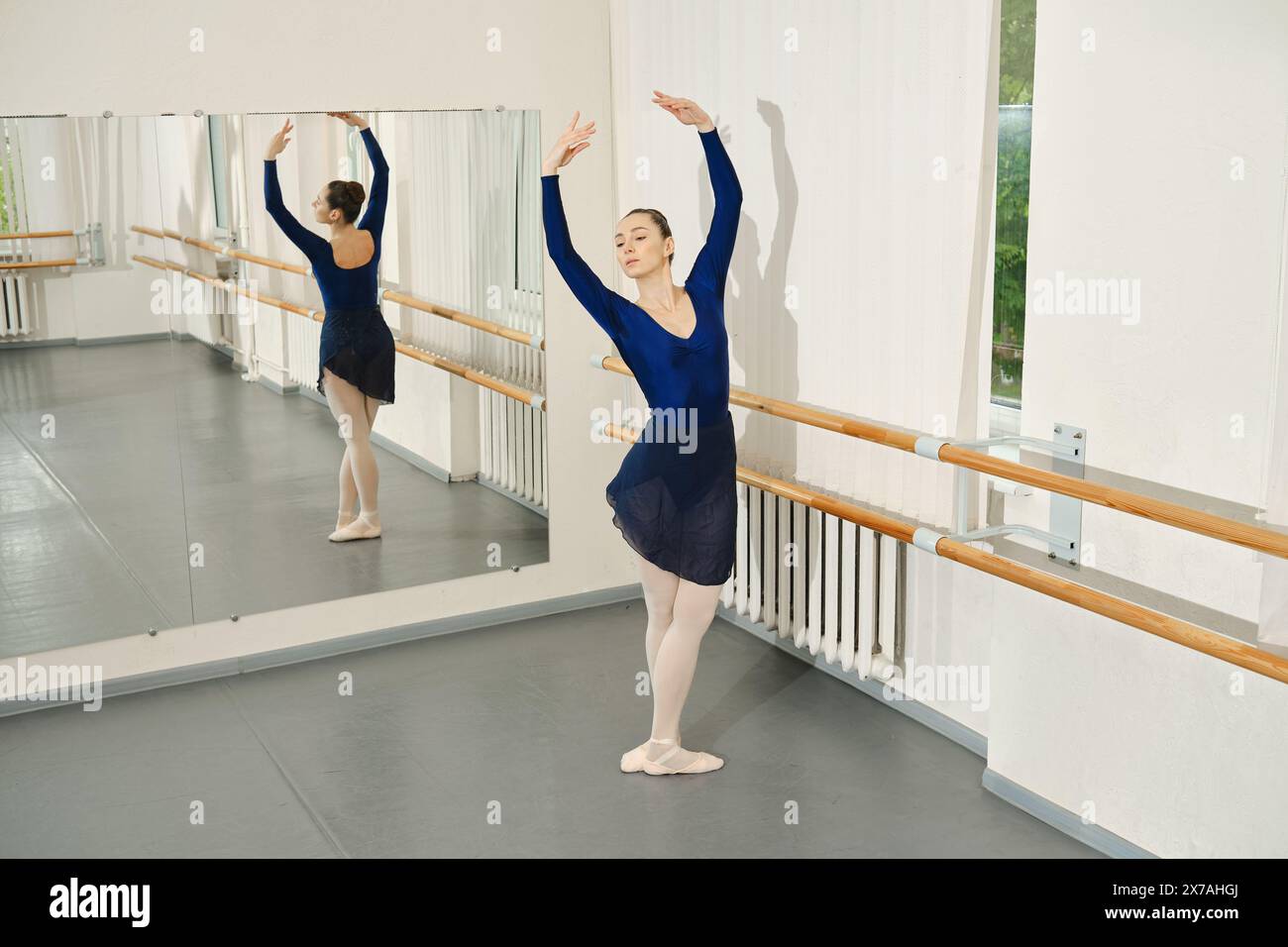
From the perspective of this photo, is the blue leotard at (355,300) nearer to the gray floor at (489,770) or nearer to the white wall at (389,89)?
the white wall at (389,89)

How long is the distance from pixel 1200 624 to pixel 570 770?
1.66 meters

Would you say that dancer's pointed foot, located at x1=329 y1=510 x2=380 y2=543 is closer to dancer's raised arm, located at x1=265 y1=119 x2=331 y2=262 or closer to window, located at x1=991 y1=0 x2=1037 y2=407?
dancer's raised arm, located at x1=265 y1=119 x2=331 y2=262

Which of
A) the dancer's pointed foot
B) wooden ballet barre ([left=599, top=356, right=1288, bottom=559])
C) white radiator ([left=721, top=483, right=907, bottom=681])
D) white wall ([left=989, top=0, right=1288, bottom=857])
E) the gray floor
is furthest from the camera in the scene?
the dancer's pointed foot

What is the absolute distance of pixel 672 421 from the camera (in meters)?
3.49

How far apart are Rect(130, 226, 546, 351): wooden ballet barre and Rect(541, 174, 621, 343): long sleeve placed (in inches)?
48.9

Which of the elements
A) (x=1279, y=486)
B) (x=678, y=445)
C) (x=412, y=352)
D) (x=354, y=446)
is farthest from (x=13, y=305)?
(x=1279, y=486)

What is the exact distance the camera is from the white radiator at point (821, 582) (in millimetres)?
3957

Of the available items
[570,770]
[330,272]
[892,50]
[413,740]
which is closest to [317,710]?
[413,740]

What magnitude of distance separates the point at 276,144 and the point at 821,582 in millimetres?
2168

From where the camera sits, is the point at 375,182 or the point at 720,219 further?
the point at 375,182

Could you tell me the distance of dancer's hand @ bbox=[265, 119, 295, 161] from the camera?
427cm

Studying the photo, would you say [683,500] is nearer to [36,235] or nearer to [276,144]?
[276,144]

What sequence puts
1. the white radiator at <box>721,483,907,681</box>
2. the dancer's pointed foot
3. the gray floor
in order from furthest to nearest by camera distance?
the dancer's pointed foot → the white radiator at <box>721,483,907,681</box> → the gray floor

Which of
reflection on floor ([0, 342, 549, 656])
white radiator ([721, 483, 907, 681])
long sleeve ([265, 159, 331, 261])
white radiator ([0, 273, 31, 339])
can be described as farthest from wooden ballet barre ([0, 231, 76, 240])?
white radiator ([721, 483, 907, 681])
